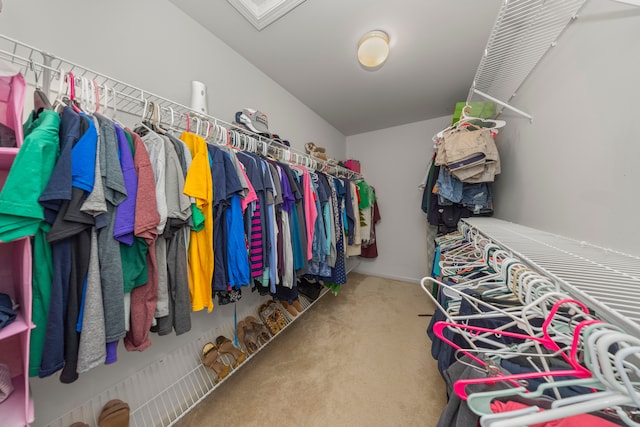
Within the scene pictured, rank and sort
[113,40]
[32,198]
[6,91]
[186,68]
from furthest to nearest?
[186,68] → [113,40] → [6,91] → [32,198]

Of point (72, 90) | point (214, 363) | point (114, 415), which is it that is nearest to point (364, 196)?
point (214, 363)

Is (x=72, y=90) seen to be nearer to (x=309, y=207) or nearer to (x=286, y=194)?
(x=286, y=194)

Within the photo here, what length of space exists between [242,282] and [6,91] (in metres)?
1.06

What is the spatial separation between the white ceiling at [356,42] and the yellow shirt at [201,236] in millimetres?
1142

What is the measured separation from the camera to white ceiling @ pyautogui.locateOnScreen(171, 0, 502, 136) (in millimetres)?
1318

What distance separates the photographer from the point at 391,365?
59.9 inches

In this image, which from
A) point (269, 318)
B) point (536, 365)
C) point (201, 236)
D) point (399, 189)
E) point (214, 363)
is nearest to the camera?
point (536, 365)

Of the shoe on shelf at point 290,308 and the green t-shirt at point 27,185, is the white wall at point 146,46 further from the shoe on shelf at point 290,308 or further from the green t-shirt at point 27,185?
the shoe on shelf at point 290,308

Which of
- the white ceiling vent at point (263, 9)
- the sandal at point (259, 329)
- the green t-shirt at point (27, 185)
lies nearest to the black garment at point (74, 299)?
the green t-shirt at point (27, 185)

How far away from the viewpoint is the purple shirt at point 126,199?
70cm

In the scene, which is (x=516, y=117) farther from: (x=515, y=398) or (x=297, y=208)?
(x=515, y=398)

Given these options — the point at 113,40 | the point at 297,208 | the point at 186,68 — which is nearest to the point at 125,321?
the point at 297,208

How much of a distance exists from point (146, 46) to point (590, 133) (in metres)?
2.27

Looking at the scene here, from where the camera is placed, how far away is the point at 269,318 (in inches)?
69.9
